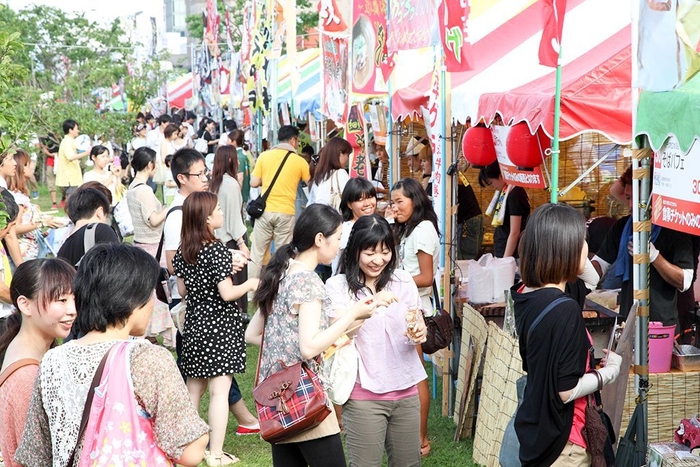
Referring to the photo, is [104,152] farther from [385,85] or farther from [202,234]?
[202,234]

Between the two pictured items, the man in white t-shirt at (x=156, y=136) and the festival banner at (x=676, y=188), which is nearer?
the festival banner at (x=676, y=188)

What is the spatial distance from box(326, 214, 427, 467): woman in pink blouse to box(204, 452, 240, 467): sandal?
75.7 inches

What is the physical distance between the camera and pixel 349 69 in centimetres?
943

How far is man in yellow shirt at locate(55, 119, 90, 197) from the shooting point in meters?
15.2

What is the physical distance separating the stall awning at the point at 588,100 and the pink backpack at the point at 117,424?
11.1 feet

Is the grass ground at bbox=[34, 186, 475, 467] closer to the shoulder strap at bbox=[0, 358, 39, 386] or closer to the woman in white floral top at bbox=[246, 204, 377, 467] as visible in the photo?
the woman in white floral top at bbox=[246, 204, 377, 467]

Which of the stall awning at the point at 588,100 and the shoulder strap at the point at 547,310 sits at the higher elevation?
the stall awning at the point at 588,100

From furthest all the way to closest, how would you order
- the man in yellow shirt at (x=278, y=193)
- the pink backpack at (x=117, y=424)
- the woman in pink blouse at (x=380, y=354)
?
the man in yellow shirt at (x=278, y=193) < the woman in pink blouse at (x=380, y=354) < the pink backpack at (x=117, y=424)

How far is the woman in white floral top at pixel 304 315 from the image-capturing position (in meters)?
3.65

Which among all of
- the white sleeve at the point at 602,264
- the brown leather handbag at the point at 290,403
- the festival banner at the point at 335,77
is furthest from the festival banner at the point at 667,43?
the festival banner at the point at 335,77

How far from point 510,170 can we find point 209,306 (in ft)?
7.64

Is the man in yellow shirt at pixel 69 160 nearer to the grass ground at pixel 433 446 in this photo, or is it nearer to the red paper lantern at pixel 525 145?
the grass ground at pixel 433 446

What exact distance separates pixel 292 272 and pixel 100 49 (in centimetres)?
2722

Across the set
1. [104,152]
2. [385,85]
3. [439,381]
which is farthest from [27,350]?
[104,152]
